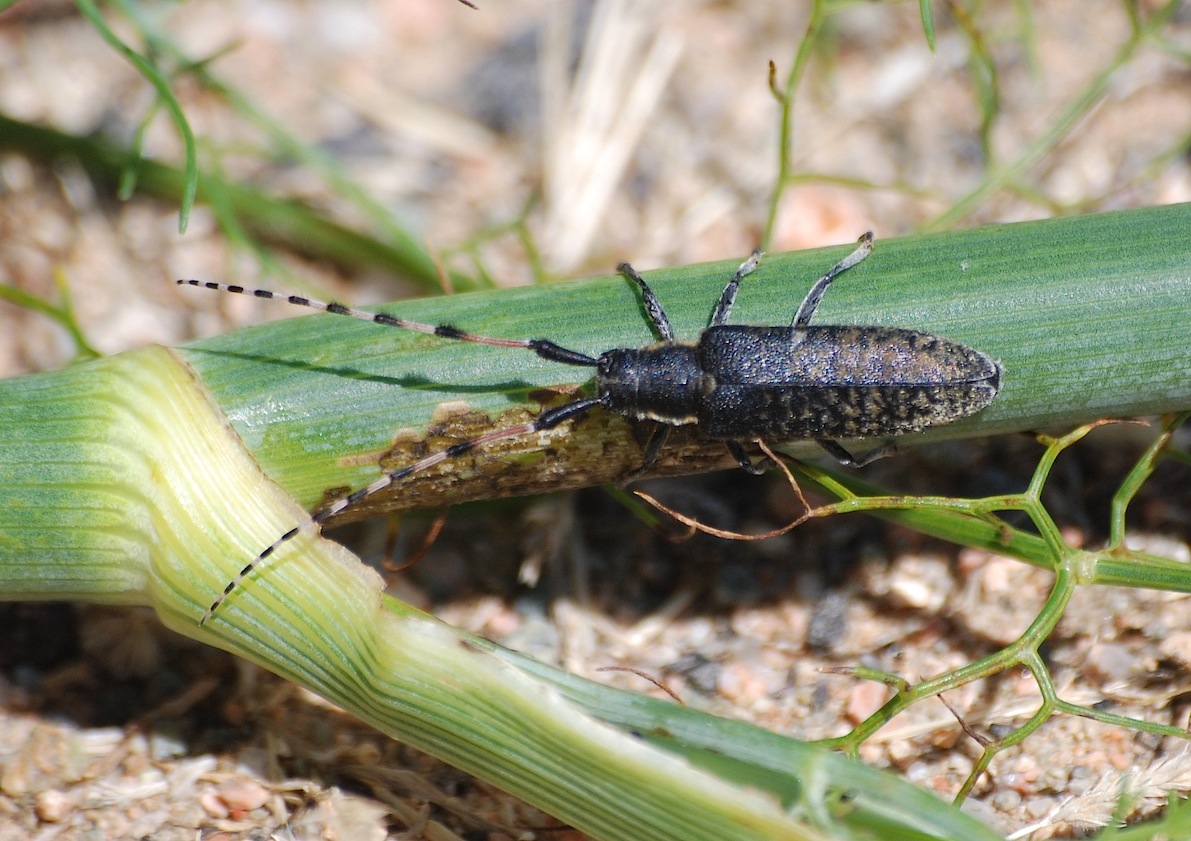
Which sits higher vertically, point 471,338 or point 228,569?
point 471,338

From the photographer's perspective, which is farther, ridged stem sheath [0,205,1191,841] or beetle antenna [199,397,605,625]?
beetle antenna [199,397,605,625]

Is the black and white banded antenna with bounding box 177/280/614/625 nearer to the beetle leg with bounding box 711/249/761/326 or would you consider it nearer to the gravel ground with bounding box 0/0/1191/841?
the beetle leg with bounding box 711/249/761/326

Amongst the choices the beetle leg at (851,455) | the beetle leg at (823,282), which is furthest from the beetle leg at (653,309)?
the beetle leg at (851,455)

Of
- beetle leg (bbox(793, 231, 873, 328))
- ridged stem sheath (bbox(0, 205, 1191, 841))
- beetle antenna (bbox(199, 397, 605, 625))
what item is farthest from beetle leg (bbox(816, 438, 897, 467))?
beetle antenna (bbox(199, 397, 605, 625))

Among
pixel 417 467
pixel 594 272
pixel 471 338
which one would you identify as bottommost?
pixel 417 467

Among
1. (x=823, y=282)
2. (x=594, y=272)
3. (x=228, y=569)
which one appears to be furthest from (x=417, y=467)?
(x=594, y=272)

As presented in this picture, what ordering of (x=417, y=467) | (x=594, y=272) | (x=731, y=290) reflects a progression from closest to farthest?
1. (x=417, y=467)
2. (x=731, y=290)
3. (x=594, y=272)

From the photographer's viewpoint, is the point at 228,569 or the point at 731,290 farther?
the point at 731,290

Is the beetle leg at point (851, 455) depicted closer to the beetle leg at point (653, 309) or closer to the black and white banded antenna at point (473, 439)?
the beetle leg at point (653, 309)

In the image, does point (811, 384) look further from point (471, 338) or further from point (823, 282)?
point (471, 338)
